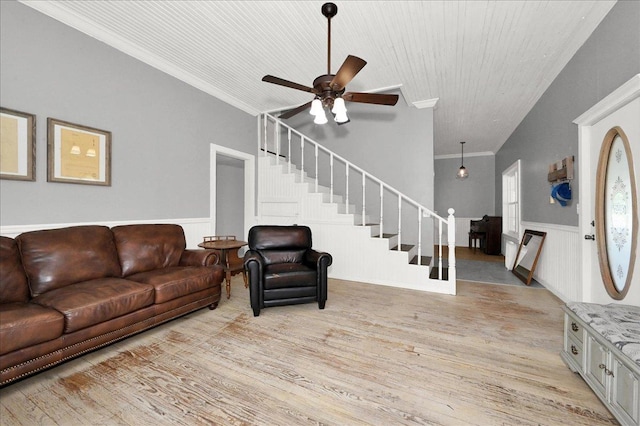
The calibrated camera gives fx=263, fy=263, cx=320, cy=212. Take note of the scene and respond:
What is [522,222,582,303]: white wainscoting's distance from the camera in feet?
9.70

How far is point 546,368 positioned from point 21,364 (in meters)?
3.36

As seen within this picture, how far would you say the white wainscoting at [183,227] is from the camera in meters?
2.24

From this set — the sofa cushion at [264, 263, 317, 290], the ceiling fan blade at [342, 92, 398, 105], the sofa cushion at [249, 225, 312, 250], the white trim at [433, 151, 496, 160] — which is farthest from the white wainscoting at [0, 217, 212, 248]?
the white trim at [433, 151, 496, 160]

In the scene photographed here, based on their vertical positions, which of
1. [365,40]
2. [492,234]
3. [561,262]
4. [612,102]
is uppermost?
[365,40]

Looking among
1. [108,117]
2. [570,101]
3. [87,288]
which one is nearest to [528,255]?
[570,101]

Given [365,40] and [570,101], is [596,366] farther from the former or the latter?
[365,40]

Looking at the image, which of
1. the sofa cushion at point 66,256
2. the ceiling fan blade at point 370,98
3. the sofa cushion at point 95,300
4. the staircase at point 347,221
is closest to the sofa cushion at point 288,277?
the sofa cushion at point 95,300

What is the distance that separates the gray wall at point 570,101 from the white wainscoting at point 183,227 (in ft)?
15.5

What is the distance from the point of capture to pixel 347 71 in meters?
2.14

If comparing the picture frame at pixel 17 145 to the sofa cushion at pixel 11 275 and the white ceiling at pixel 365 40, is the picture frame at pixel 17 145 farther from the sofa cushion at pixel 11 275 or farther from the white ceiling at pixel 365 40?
the white ceiling at pixel 365 40

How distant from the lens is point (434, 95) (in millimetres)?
4203

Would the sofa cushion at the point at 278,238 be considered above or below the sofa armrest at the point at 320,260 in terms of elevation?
above

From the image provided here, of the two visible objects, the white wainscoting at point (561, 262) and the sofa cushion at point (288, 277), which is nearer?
the sofa cushion at point (288, 277)

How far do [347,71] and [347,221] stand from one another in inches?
94.6
